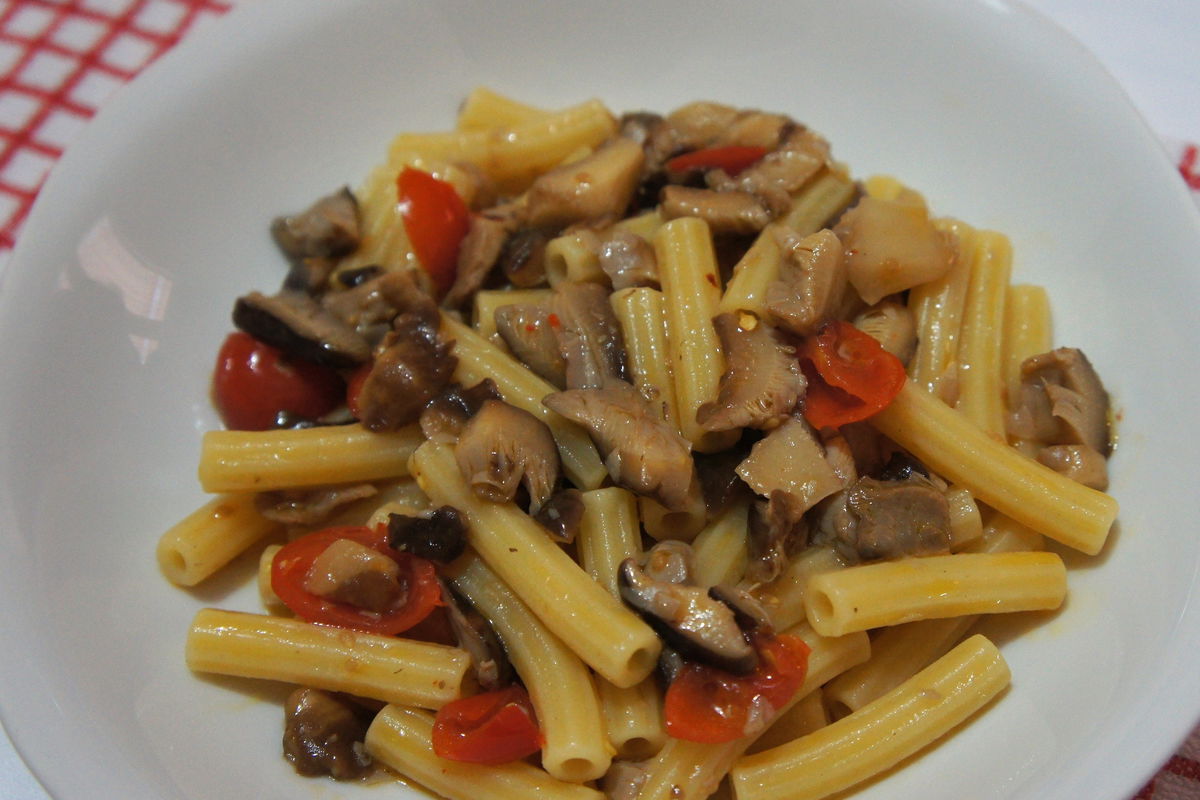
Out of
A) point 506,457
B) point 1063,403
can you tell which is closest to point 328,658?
point 506,457

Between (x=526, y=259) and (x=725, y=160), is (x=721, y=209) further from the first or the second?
(x=526, y=259)

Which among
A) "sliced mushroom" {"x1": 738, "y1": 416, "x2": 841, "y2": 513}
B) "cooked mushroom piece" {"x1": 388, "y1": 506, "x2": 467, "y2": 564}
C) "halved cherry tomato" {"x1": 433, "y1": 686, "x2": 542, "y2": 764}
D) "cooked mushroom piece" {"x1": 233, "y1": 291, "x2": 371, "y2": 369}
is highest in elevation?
"sliced mushroom" {"x1": 738, "y1": 416, "x2": 841, "y2": 513}

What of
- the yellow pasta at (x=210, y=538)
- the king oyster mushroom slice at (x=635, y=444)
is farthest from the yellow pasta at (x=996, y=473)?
the yellow pasta at (x=210, y=538)

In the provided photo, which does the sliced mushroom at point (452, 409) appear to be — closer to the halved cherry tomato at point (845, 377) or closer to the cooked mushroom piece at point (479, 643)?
the cooked mushroom piece at point (479, 643)

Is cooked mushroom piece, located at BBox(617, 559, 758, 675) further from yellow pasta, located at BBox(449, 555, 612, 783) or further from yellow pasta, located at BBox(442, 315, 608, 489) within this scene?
yellow pasta, located at BBox(442, 315, 608, 489)

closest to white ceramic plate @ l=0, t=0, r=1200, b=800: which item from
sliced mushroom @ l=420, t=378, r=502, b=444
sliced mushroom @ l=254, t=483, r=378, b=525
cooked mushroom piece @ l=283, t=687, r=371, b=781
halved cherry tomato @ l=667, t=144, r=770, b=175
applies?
cooked mushroom piece @ l=283, t=687, r=371, b=781

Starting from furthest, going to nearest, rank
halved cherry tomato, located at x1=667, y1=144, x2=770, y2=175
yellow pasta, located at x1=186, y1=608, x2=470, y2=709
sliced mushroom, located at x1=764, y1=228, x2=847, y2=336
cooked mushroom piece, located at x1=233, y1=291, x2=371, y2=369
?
halved cherry tomato, located at x1=667, y1=144, x2=770, y2=175 → cooked mushroom piece, located at x1=233, y1=291, x2=371, y2=369 → sliced mushroom, located at x1=764, y1=228, x2=847, y2=336 → yellow pasta, located at x1=186, y1=608, x2=470, y2=709

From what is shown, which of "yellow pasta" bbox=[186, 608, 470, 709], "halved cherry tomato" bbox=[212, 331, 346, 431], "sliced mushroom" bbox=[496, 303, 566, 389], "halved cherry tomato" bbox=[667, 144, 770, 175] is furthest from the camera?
"halved cherry tomato" bbox=[667, 144, 770, 175]
